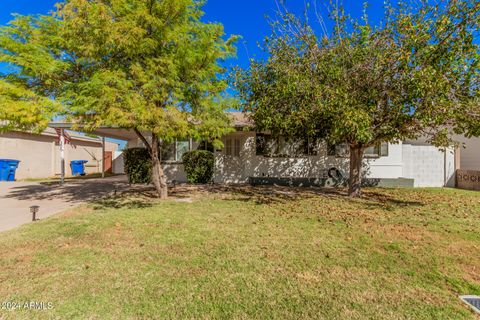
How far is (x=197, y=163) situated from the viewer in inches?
476

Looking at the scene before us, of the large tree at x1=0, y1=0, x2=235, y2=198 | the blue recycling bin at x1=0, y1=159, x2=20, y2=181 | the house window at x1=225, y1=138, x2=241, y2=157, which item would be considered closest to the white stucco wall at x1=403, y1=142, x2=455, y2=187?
the house window at x1=225, y1=138, x2=241, y2=157

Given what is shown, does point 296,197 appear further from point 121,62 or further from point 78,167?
point 78,167

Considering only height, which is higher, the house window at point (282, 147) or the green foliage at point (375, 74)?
the green foliage at point (375, 74)

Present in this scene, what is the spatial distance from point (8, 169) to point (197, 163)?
34.6 feet

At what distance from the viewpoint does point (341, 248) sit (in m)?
4.25

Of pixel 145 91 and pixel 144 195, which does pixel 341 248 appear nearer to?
pixel 145 91

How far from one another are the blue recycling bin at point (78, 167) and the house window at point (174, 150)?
9.10 meters

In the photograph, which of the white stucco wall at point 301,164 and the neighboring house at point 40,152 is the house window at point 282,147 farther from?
the neighboring house at point 40,152

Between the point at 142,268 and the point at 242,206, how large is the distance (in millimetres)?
4364

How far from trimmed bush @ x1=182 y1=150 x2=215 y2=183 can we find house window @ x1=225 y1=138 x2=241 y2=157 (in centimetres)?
104

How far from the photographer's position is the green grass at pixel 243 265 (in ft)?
8.64

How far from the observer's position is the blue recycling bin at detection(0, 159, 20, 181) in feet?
44.2

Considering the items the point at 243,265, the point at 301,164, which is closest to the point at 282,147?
the point at 301,164

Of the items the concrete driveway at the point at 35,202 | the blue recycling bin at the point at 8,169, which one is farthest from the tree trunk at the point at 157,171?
the blue recycling bin at the point at 8,169
